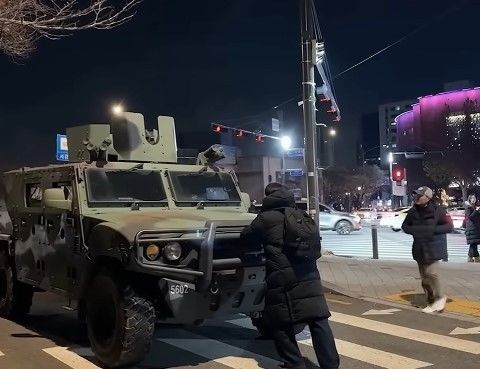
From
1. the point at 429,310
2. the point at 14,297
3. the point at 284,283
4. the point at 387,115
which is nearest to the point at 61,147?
the point at 14,297

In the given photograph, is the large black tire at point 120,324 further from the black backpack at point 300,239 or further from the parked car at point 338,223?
the parked car at point 338,223

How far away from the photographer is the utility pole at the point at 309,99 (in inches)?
527

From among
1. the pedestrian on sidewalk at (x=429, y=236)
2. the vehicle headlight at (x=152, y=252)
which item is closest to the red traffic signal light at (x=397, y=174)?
the pedestrian on sidewalk at (x=429, y=236)

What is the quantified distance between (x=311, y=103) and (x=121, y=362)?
913 cm

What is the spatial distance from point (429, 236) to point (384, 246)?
528 inches

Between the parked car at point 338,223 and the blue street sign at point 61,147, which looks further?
the blue street sign at point 61,147

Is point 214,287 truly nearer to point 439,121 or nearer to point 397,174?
point 397,174

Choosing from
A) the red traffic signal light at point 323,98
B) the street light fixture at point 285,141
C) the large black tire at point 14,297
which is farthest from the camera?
the street light fixture at point 285,141

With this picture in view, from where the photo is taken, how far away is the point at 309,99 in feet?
44.5

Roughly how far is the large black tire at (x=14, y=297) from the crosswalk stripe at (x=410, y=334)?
450cm

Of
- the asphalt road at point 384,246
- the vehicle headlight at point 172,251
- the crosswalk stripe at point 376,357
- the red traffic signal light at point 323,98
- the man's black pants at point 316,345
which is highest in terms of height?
the red traffic signal light at point 323,98

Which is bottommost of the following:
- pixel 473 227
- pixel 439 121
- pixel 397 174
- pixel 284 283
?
pixel 473 227

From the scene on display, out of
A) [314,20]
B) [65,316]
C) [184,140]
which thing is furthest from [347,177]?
[65,316]

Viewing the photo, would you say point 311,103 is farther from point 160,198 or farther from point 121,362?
point 121,362
